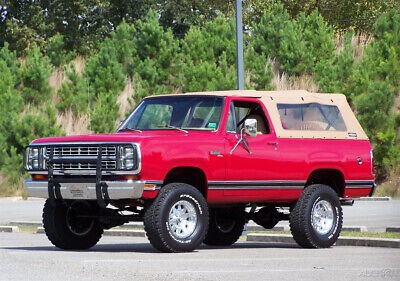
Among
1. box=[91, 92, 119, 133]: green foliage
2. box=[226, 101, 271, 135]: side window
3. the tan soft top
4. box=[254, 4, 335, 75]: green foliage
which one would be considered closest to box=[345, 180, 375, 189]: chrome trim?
the tan soft top

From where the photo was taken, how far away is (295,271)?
10.5m

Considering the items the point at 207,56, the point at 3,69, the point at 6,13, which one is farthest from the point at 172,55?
the point at 6,13

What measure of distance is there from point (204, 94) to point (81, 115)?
79.0 feet

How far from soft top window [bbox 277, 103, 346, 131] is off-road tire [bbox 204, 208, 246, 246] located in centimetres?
175

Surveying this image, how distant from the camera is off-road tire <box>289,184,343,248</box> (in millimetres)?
14422

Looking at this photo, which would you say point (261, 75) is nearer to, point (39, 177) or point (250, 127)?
point (250, 127)

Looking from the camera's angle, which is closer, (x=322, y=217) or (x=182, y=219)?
(x=182, y=219)

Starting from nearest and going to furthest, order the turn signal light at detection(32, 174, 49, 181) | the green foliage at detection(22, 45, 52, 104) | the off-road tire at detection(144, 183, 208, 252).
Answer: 1. the off-road tire at detection(144, 183, 208, 252)
2. the turn signal light at detection(32, 174, 49, 181)
3. the green foliage at detection(22, 45, 52, 104)

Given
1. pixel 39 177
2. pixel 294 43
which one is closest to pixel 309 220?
pixel 39 177

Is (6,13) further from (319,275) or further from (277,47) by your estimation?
(319,275)

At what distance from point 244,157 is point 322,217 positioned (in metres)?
1.90

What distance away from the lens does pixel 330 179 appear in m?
15.6

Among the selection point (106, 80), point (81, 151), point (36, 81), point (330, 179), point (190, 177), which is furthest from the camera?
point (36, 81)

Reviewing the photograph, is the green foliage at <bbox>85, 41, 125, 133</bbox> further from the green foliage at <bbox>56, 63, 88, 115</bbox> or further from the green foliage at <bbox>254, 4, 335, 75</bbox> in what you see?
the green foliage at <bbox>254, 4, 335, 75</bbox>
